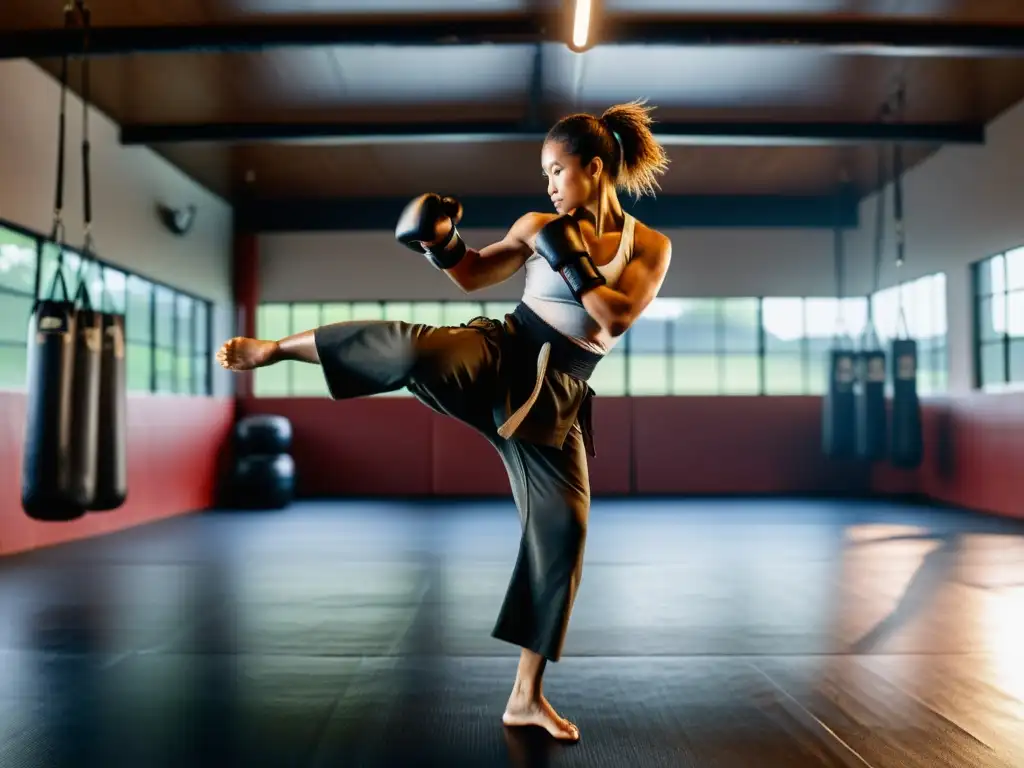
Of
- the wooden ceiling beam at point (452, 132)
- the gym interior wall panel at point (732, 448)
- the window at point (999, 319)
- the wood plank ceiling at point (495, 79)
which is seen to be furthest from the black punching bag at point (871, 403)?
the wood plank ceiling at point (495, 79)

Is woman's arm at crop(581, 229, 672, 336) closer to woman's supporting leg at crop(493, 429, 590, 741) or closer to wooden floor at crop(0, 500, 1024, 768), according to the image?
woman's supporting leg at crop(493, 429, 590, 741)

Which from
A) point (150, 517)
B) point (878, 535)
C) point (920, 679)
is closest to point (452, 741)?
point (920, 679)

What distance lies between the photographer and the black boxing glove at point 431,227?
6.46 feet

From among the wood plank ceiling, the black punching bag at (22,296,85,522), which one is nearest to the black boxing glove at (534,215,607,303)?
the black punching bag at (22,296,85,522)

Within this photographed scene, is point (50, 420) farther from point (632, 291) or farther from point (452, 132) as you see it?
point (452, 132)

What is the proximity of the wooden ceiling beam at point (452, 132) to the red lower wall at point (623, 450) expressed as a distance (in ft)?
11.0

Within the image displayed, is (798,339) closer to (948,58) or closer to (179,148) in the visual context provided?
(948,58)

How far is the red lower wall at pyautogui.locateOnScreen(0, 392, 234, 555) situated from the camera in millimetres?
5254

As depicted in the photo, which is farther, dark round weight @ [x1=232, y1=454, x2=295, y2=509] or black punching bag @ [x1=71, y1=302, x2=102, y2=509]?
dark round weight @ [x1=232, y1=454, x2=295, y2=509]

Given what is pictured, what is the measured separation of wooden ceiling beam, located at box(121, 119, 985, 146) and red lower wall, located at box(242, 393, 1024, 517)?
11.0ft

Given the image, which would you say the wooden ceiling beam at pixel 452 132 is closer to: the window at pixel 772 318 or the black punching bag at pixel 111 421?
the window at pixel 772 318

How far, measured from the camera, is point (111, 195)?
22.6 ft

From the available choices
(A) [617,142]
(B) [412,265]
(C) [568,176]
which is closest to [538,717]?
(C) [568,176]

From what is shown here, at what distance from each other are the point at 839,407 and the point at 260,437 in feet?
19.6
